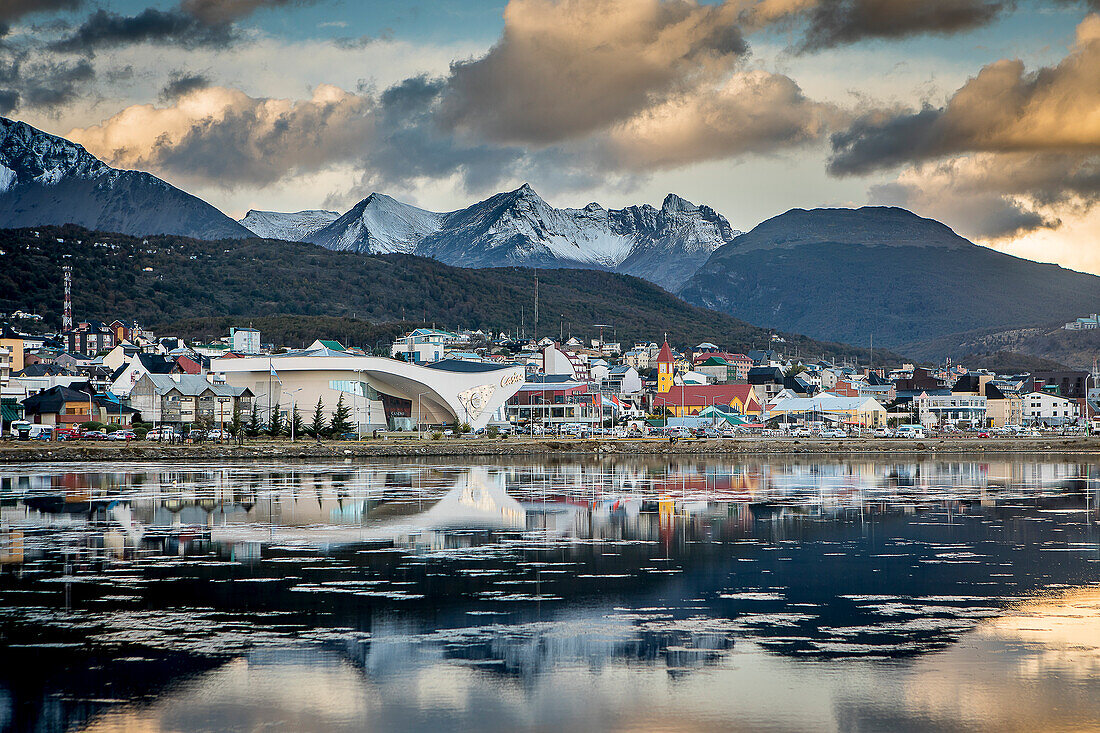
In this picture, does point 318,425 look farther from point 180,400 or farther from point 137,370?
point 137,370

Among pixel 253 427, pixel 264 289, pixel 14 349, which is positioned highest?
pixel 264 289

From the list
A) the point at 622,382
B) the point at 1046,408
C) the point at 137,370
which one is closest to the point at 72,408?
the point at 137,370

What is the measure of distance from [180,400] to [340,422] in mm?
10356

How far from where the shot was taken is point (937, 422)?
96.9m

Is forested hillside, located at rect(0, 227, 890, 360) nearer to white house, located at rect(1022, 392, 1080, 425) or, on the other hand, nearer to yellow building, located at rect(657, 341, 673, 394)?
yellow building, located at rect(657, 341, 673, 394)

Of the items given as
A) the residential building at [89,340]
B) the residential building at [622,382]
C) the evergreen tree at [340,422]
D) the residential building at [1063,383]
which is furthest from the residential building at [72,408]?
the residential building at [1063,383]

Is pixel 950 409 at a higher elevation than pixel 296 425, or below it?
higher

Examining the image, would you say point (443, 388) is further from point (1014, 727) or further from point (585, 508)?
point (1014, 727)

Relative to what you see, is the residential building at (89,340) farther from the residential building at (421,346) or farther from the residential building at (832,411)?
the residential building at (832,411)

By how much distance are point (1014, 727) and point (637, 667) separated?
3.79 m

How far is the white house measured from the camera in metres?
102

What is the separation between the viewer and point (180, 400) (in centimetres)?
6431

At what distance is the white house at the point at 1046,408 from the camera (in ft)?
335

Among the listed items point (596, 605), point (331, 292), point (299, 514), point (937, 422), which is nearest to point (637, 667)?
point (596, 605)
